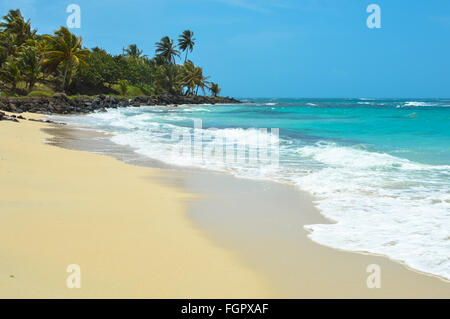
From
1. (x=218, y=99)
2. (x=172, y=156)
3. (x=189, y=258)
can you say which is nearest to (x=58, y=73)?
(x=218, y=99)

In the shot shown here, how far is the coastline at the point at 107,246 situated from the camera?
3174mm

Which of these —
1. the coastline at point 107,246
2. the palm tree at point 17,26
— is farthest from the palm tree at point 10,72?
the coastline at point 107,246

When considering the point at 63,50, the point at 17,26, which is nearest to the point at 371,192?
the point at 63,50

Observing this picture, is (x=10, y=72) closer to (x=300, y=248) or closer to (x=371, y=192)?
(x=371, y=192)

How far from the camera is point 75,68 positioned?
53156 mm

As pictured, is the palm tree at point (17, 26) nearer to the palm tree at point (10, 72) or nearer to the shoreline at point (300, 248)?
the palm tree at point (10, 72)

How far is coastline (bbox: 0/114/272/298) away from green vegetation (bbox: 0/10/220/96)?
135 feet

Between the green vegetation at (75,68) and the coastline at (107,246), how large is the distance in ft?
135

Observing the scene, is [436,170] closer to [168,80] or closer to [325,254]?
[325,254]

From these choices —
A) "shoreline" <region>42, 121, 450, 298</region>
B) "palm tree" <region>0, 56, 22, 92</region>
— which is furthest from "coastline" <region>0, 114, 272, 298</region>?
"palm tree" <region>0, 56, 22, 92</region>

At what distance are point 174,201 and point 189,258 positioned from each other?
246 centimetres

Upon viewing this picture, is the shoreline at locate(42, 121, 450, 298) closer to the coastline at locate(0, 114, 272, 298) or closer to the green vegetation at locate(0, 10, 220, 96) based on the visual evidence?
the coastline at locate(0, 114, 272, 298)

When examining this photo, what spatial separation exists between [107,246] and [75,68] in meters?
54.7

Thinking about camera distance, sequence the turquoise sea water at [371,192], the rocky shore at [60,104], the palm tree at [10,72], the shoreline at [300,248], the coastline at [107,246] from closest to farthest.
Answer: the coastline at [107,246]
the shoreline at [300,248]
the turquoise sea water at [371,192]
the rocky shore at [60,104]
the palm tree at [10,72]
